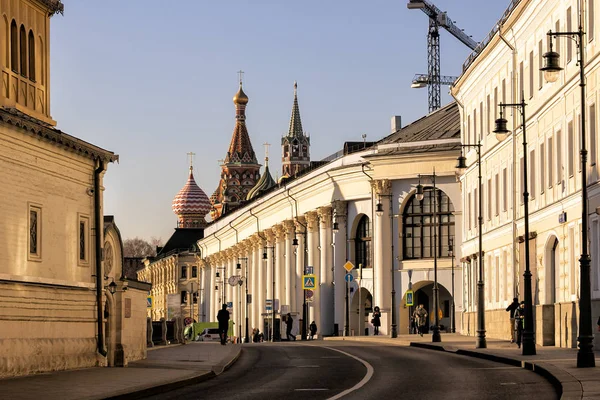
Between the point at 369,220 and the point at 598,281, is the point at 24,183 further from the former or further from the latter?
the point at 369,220

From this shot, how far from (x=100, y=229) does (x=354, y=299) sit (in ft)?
190

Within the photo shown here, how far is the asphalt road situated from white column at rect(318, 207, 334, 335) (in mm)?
55295

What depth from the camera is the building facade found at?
142ft

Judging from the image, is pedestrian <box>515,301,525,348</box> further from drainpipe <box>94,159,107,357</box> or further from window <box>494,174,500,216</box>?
drainpipe <box>94,159,107,357</box>

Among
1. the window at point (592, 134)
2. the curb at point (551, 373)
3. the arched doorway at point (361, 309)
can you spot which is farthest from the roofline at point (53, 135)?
the arched doorway at point (361, 309)

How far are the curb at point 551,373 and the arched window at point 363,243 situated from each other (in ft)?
152

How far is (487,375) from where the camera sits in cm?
2994

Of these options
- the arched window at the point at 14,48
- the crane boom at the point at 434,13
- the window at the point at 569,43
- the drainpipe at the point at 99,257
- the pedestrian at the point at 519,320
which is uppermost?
the crane boom at the point at 434,13

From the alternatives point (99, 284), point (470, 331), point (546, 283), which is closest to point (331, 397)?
point (99, 284)

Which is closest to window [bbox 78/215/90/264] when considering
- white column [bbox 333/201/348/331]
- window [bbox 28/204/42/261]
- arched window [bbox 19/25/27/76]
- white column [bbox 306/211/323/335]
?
window [bbox 28/204/42/261]

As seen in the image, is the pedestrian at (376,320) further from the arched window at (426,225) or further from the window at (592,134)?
the window at (592,134)

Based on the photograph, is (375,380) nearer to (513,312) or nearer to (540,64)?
(513,312)

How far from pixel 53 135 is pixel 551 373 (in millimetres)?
11923

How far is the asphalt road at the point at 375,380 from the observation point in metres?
24.3
